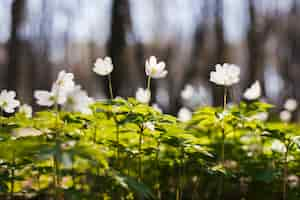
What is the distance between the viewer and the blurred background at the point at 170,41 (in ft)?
40.2

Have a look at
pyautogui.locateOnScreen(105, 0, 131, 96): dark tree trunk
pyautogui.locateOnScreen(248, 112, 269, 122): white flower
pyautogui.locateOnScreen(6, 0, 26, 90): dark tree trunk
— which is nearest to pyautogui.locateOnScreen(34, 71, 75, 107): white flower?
pyautogui.locateOnScreen(248, 112, 269, 122): white flower

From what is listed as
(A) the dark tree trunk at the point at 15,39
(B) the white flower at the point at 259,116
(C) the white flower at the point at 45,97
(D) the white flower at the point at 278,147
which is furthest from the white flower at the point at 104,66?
(A) the dark tree trunk at the point at 15,39

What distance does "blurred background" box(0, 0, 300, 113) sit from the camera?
12266mm

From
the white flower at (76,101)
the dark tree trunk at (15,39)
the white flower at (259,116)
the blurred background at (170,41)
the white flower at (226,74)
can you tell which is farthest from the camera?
the blurred background at (170,41)

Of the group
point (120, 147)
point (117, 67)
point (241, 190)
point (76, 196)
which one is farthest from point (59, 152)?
point (117, 67)

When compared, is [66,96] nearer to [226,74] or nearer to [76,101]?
[76,101]

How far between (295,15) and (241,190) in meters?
14.9

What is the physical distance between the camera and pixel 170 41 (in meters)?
17.8

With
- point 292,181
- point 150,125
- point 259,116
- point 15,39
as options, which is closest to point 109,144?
point 150,125

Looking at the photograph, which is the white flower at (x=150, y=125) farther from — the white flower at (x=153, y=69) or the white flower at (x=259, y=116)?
the white flower at (x=259, y=116)

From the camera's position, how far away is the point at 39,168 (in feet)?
8.07

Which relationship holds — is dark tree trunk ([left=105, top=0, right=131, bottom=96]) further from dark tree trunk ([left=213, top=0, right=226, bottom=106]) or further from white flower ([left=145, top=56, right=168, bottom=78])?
white flower ([left=145, top=56, right=168, bottom=78])

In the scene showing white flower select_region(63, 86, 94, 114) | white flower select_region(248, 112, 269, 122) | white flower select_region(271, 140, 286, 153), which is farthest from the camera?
white flower select_region(271, 140, 286, 153)

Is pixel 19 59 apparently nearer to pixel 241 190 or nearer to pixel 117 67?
pixel 117 67
